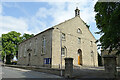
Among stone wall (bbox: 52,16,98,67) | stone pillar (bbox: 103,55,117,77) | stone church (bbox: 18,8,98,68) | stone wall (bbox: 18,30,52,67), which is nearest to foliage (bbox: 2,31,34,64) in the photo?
stone church (bbox: 18,8,98,68)

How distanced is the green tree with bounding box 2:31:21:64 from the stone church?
17.1m

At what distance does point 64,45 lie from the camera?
2245cm

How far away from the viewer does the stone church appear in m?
20.9

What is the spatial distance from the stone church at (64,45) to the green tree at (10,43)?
56.0 feet

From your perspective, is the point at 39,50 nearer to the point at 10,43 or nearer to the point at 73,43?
the point at 73,43

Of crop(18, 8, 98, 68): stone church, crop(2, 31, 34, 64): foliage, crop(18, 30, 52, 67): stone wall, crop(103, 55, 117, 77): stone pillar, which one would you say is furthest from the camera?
crop(2, 31, 34, 64): foliage

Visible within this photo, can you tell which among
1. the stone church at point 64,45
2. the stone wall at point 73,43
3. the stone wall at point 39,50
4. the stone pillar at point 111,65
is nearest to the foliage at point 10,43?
the stone church at point 64,45

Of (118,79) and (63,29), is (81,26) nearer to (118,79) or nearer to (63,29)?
(63,29)

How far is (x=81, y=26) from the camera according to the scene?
27.5 meters

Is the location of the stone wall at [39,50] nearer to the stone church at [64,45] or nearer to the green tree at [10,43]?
the stone church at [64,45]

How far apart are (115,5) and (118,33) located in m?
2.32

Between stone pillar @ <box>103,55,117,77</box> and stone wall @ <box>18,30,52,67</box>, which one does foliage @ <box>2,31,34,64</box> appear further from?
stone pillar @ <box>103,55,117,77</box>

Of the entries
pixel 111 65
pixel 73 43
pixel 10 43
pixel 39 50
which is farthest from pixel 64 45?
pixel 10 43

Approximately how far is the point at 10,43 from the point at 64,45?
30950 mm
